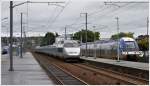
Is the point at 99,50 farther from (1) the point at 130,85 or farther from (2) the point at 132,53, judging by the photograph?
(1) the point at 130,85

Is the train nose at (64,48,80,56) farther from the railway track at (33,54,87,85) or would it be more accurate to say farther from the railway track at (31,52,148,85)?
the railway track at (31,52,148,85)

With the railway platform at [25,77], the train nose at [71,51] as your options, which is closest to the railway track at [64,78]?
the railway platform at [25,77]

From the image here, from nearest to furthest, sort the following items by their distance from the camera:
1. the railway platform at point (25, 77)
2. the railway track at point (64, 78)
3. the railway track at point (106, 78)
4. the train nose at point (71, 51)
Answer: the railway platform at point (25, 77) → the railway track at point (64, 78) → the railway track at point (106, 78) → the train nose at point (71, 51)

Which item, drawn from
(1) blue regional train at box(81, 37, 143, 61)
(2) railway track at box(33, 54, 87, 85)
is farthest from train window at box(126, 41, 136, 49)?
(2) railway track at box(33, 54, 87, 85)

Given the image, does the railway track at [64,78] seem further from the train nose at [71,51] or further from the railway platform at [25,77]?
the train nose at [71,51]

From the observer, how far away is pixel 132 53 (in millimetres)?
58688

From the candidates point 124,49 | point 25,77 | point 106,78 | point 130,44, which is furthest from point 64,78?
point 130,44

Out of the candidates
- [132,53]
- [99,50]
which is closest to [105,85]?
[132,53]

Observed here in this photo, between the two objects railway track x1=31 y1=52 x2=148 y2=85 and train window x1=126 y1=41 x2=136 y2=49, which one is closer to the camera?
railway track x1=31 y1=52 x2=148 y2=85

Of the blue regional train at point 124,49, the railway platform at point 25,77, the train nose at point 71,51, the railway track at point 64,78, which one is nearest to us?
the railway platform at point 25,77

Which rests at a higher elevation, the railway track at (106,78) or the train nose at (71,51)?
the train nose at (71,51)

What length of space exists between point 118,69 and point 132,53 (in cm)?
2041

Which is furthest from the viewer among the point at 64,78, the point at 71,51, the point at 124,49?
the point at 124,49

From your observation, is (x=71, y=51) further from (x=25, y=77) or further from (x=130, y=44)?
(x=25, y=77)
